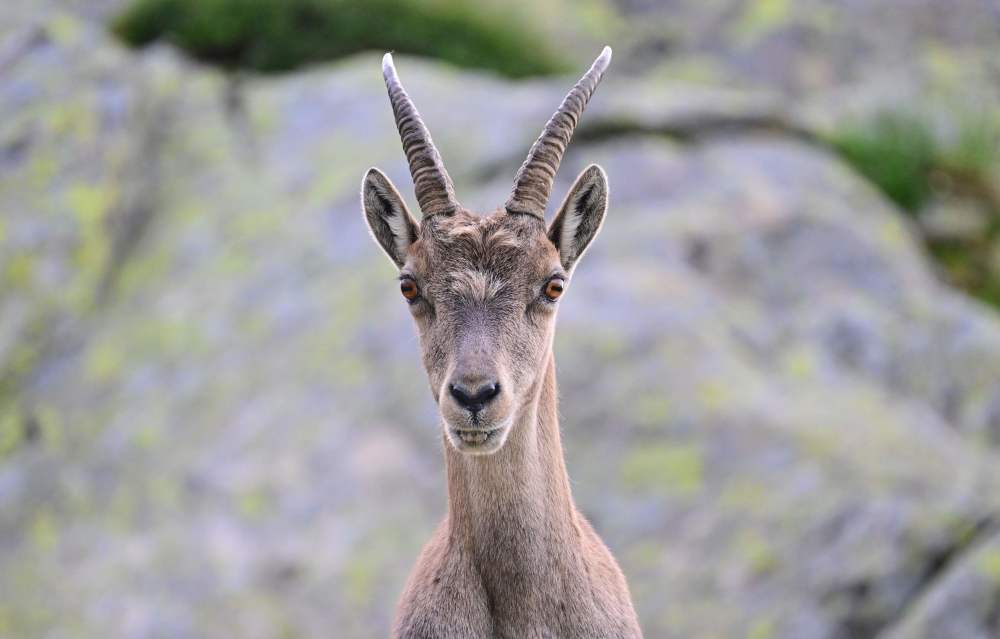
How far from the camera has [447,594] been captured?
7.02 m

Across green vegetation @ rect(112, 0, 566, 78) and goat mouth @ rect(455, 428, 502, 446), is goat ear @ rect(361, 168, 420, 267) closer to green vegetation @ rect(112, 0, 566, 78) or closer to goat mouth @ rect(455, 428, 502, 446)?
goat mouth @ rect(455, 428, 502, 446)

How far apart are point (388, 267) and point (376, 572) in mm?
3588

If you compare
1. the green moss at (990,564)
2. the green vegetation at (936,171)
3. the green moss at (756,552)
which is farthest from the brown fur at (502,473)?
the green vegetation at (936,171)

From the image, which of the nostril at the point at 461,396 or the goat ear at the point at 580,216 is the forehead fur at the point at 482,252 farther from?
the nostril at the point at 461,396

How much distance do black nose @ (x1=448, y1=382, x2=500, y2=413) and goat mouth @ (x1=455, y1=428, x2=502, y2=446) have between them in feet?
0.44

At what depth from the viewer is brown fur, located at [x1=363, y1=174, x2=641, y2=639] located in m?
6.94

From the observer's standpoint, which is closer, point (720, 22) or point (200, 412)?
point (200, 412)

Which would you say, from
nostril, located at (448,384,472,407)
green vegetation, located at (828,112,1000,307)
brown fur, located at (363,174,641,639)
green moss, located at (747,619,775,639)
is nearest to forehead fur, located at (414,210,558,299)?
brown fur, located at (363,174,641,639)

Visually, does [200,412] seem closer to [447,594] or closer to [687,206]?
[687,206]

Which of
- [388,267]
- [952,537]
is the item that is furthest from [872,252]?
[388,267]

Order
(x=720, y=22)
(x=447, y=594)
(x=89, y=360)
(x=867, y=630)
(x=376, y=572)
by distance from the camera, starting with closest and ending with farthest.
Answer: (x=447, y=594), (x=867, y=630), (x=376, y=572), (x=89, y=360), (x=720, y=22)

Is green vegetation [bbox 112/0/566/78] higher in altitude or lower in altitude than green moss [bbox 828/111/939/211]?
higher

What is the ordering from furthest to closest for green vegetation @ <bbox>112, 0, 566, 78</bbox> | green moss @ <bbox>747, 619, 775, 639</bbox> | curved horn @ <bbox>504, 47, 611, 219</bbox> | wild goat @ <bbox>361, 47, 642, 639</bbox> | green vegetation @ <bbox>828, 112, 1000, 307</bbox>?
green vegetation @ <bbox>112, 0, 566, 78</bbox>, green vegetation @ <bbox>828, 112, 1000, 307</bbox>, green moss @ <bbox>747, 619, 775, 639</bbox>, curved horn @ <bbox>504, 47, 611, 219</bbox>, wild goat @ <bbox>361, 47, 642, 639</bbox>

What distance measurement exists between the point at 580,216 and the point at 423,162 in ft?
3.31
